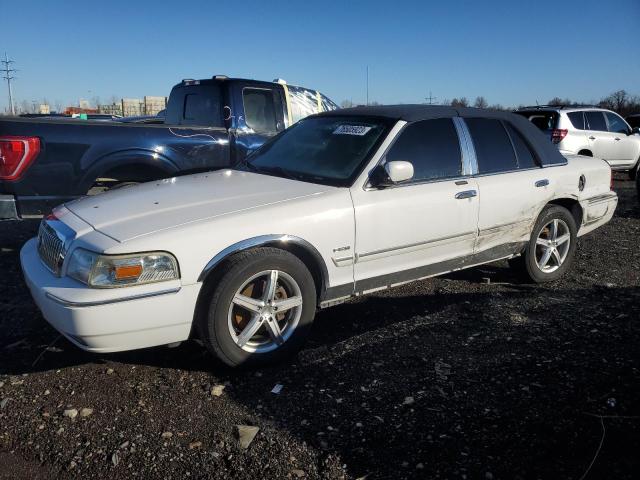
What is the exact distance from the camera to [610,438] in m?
2.61

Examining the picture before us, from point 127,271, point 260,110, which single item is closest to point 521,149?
point 260,110

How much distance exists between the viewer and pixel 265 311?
3.30 metres

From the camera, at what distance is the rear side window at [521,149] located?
4.73 meters

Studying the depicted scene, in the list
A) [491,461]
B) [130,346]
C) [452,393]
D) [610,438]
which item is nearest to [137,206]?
[130,346]

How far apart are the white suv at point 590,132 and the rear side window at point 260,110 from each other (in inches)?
242

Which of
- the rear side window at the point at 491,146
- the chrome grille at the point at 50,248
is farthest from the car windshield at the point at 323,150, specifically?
the chrome grille at the point at 50,248

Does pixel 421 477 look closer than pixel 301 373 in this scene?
Yes

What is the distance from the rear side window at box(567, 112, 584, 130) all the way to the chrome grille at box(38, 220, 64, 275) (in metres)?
10.9

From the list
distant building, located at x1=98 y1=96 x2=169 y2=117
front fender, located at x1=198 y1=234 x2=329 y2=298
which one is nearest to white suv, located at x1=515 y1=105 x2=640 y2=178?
front fender, located at x1=198 y1=234 x2=329 y2=298

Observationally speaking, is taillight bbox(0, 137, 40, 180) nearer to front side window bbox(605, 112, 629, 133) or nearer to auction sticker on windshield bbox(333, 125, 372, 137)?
auction sticker on windshield bbox(333, 125, 372, 137)

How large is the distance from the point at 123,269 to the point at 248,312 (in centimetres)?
83

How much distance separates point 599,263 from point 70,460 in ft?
18.2

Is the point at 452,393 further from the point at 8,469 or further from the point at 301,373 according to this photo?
the point at 8,469

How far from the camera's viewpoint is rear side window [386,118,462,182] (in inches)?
156
